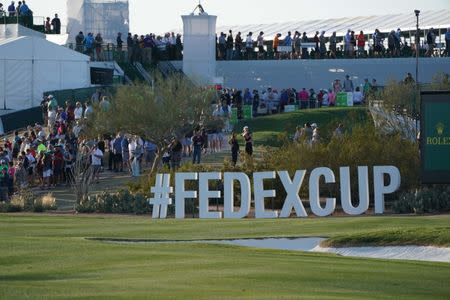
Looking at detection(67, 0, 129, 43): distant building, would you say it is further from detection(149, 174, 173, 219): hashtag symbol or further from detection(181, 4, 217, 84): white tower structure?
detection(149, 174, 173, 219): hashtag symbol

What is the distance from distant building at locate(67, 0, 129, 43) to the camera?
64.5 meters

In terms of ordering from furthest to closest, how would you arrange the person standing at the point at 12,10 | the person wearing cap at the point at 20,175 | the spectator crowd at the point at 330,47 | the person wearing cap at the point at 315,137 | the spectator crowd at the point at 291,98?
1. the person standing at the point at 12,10
2. the spectator crowd at the point at 330,47
3. the spectator crowd at the point at 291,98
4. the person wearing cap at the point at 20,175
5. the person wearing cap at the point at 315,137

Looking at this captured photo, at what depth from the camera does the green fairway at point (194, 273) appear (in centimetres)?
1634

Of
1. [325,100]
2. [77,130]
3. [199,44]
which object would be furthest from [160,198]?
[199,44]

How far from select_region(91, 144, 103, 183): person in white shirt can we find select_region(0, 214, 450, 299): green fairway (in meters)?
16.8

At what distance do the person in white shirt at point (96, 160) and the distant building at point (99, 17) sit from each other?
20022mm

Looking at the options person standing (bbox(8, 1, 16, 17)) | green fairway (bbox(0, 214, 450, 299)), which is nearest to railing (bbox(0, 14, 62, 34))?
person standing (bbox(8, 1, 16, 17))

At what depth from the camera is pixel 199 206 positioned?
3669cm

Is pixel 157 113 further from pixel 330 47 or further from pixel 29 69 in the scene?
pixel 330 47

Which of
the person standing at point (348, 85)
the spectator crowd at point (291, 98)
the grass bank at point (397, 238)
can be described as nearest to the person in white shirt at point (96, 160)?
the spectator crowd at point (291, 98)

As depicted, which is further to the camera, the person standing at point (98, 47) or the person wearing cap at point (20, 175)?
the person standing at point (98, 47)

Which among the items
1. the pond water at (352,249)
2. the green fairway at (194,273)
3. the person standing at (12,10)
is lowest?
the pond water at (352,249)

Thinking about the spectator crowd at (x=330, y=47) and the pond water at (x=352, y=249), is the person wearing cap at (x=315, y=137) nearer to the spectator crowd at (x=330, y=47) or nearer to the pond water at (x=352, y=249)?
the pond water at (x=352, y=249)

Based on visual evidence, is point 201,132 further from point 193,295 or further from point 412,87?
point 193,295
